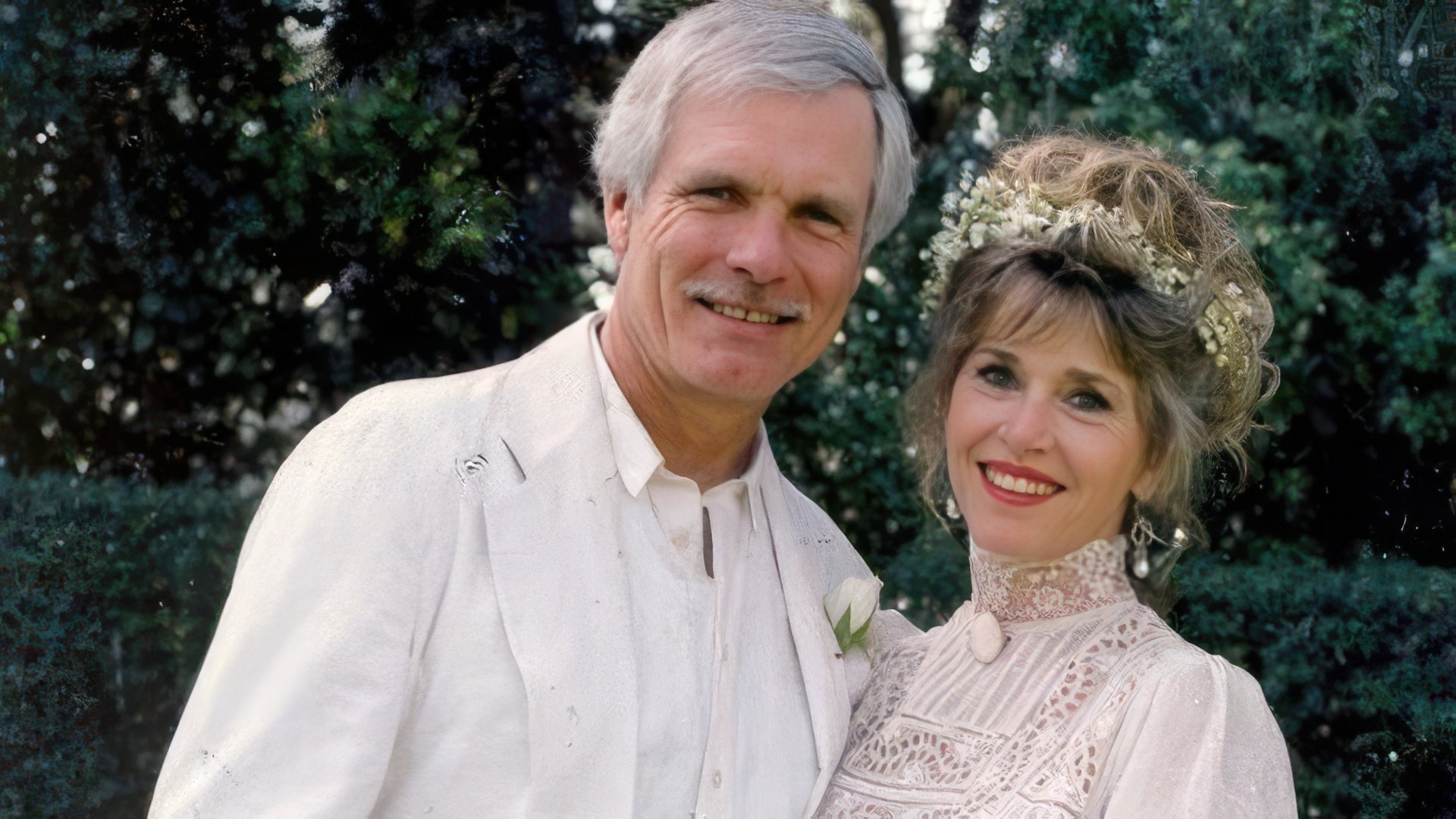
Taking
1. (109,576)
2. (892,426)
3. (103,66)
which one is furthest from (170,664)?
(892,426)

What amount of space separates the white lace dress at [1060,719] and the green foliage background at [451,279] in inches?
48.3

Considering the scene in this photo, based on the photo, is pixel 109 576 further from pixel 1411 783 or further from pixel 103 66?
pixel 1411 783

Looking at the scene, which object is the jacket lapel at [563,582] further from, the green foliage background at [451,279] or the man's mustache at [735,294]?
the green foliage background at [451,279]

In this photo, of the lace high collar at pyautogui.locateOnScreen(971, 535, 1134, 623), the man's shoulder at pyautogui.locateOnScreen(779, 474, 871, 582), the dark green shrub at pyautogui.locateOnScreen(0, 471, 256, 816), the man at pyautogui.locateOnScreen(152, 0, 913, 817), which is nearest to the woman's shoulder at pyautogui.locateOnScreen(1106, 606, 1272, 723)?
the lace high collar at pyautogui.locateOnScreen(971, 535, 1134, 623)

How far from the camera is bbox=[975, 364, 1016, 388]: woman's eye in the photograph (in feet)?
7.66

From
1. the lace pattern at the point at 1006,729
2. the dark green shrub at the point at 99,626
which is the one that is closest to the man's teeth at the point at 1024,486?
the lace pattern at the point at 1006,729

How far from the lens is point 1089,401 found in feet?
7.43

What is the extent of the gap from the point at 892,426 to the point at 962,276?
146cm

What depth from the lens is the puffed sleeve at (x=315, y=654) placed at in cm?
183

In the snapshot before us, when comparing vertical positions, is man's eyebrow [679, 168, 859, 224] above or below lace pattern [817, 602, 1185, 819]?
above

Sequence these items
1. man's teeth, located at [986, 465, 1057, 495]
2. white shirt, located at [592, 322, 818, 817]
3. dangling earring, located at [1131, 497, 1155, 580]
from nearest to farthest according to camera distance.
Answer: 1. white shirt, located at [592, 322, 818, 817]
2. man's teeth, located at [986, 465, 1057, 495]
3. dangling earring, located at [1131, 497, 1155, 580]

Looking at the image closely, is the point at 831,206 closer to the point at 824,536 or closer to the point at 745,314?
the point at 745,314

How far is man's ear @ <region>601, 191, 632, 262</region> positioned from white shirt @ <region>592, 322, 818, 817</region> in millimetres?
215

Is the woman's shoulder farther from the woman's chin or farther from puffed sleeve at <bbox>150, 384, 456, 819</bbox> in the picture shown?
puffed sleeve at <bbox>150, 384, 456, 819</bbox>
